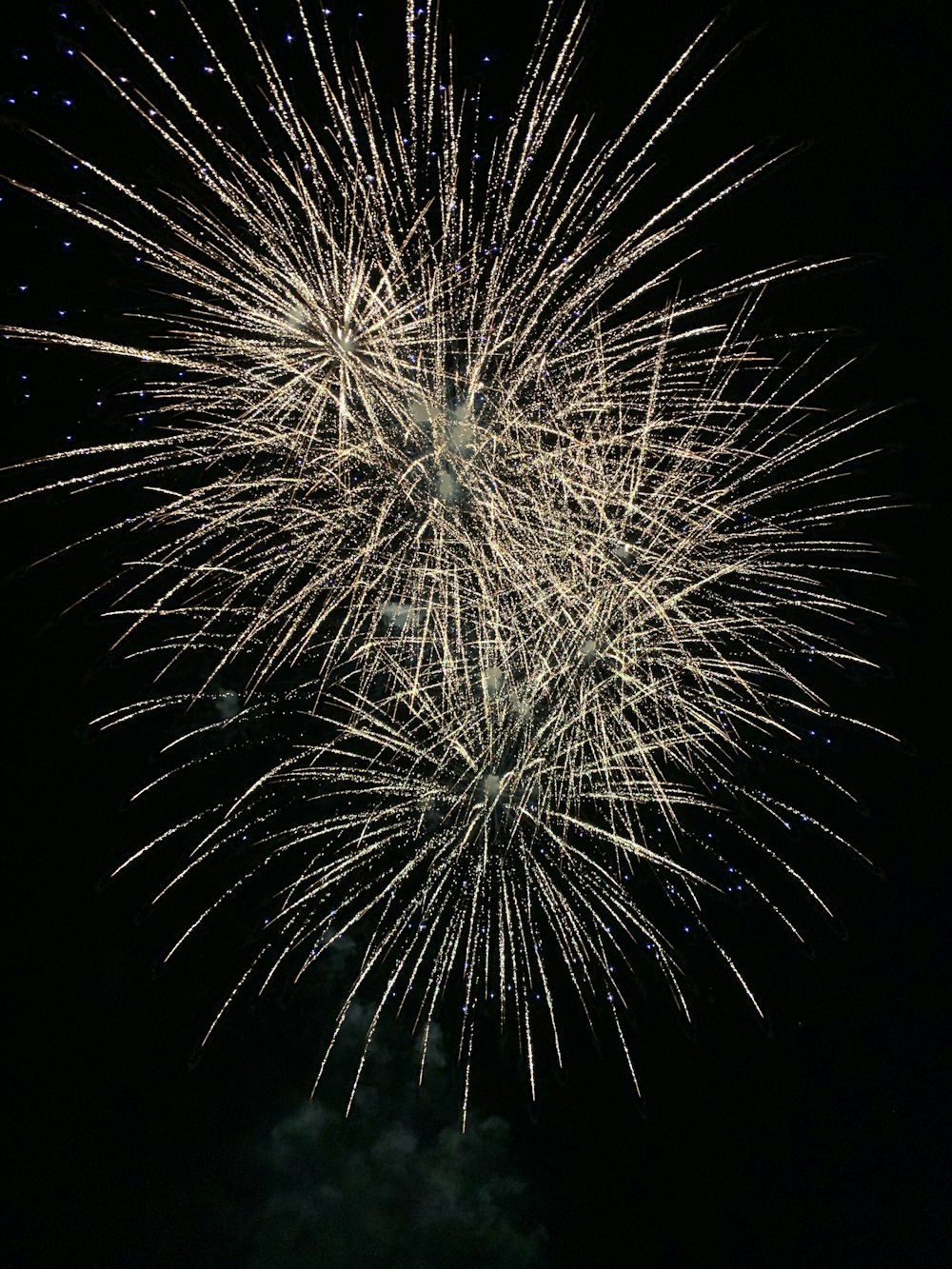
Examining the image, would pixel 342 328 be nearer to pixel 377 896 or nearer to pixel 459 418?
pixel 459 418

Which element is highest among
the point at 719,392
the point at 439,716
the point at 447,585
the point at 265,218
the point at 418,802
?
the point at 265,218

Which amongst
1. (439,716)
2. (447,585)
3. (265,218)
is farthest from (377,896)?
(265,218)

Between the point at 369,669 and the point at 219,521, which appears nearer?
the point at 219,521

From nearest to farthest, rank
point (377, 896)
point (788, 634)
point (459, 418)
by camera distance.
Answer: point (459, 418)
point (788, 634)
point (377, 896)

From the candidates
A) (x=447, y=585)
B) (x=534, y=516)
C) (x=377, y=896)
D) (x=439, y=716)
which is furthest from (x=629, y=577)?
(x=377, y=896)

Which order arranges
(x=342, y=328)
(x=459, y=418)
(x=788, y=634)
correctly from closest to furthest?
(x=342, y=328) → (x=459, y=418) → (x=788, y=634)

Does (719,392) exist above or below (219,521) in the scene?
above

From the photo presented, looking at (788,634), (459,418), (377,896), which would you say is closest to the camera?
(459,418)

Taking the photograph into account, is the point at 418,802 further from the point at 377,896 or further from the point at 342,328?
the point at 342,328

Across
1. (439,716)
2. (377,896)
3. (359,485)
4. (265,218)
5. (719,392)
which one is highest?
(265,218)
